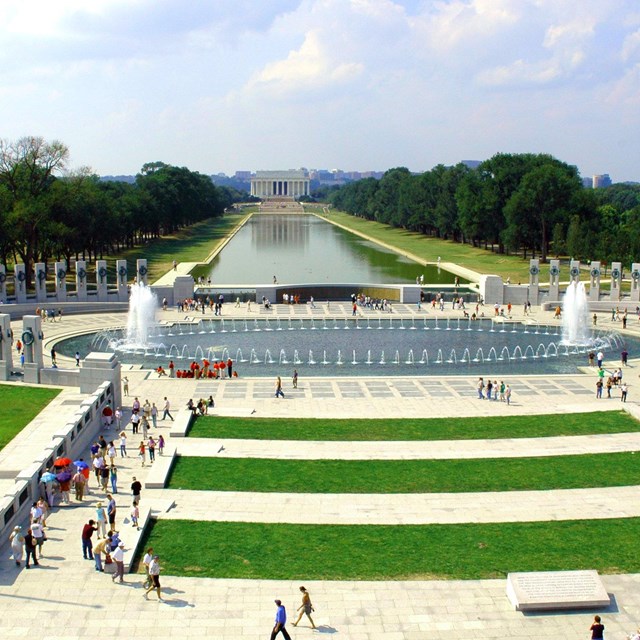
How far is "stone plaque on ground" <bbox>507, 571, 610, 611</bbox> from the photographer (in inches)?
757

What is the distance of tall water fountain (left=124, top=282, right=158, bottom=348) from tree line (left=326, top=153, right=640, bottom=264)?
52214 millimetres

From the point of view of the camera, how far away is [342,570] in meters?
21.3

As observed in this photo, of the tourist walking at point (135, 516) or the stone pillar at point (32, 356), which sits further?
the stone pillar at point (32, 356)

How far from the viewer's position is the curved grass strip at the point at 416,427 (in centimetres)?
3297

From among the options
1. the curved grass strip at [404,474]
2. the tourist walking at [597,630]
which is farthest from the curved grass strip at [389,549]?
the tourist walking at [597,630]

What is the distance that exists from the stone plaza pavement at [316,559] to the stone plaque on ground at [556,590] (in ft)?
0.75

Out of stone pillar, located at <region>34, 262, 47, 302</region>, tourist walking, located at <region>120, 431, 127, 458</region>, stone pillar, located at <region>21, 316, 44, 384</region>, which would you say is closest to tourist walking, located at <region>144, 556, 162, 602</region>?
tourist walking, located at <region>120, 431, 127, 458</region>

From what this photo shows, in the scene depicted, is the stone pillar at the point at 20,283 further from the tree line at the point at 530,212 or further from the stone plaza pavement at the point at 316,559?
the tree line at the point at 530,212

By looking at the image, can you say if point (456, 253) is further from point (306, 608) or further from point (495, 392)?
point (306, 608)

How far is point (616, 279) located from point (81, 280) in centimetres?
4450

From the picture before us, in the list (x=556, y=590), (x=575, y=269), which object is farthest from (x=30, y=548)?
(x=575, y=269)

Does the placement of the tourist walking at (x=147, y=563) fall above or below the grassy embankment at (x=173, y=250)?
below

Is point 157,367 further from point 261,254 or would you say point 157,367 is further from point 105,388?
point 261,254

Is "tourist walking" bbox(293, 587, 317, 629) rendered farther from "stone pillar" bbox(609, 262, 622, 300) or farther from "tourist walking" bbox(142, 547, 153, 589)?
"stone pillar" bbox(609, 262, 622, 300)
